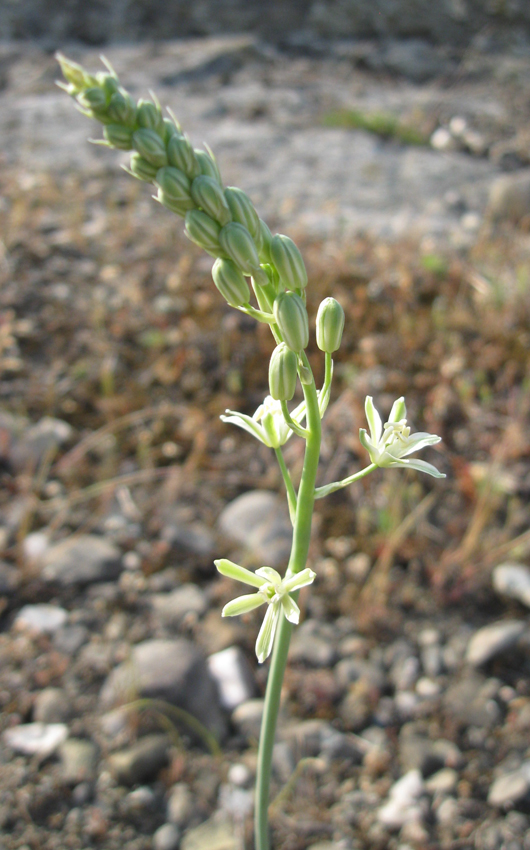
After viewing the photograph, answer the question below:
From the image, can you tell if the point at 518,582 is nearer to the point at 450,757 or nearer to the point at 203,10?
the point at 450,757

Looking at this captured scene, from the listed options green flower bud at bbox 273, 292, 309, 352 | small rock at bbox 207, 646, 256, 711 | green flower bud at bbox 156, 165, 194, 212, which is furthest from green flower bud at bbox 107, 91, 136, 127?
small rock at bbox 207, 646, 256, 711

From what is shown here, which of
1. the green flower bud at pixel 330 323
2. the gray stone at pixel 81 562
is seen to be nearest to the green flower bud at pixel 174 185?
the green flower bud at pixel 330 323

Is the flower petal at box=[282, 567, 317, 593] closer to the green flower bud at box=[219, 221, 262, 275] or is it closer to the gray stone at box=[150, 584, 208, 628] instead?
the green flower bud at box=[219, 221, 262, 275]

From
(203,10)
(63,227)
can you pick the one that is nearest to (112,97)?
(63,227)

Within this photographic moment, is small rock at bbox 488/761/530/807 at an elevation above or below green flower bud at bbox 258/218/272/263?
below

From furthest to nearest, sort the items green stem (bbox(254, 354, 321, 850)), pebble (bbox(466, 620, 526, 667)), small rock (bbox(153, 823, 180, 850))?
1. pebble (bbox(466, 620, 526, 667))
2. small rock (bbox(153, 823, 180, 850))
3. green stem (bbox(254, 354, 321, 850))

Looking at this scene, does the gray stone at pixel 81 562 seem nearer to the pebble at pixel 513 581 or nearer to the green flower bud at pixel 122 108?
the pebble at pixel 513 581

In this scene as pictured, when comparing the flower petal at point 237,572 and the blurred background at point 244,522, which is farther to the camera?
the blurred background at point 244,522
